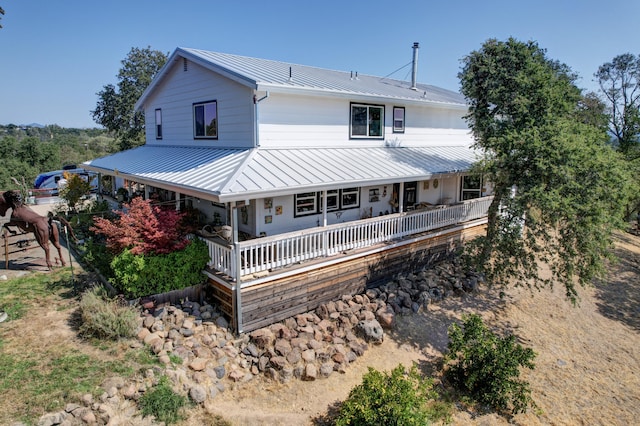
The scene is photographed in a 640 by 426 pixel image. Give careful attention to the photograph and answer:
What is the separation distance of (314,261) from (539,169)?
23.6 feet

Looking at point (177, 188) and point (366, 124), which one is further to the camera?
point (366, 124)

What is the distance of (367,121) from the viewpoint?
1564cm

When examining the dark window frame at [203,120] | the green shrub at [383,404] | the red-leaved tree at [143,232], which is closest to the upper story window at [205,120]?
the dark window frame at [203,120]

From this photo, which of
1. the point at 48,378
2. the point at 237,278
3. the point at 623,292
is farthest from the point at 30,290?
the point at 623,292

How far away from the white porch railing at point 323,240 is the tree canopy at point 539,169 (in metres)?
2.11

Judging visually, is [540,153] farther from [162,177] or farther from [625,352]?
[162,177]

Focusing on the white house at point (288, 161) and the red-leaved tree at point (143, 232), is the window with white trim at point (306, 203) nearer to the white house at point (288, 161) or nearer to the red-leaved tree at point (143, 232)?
the white house at point (288, 161)

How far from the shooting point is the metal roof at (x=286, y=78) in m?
12.5

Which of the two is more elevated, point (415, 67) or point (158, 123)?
point (415, 67)

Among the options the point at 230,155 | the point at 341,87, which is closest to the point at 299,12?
the point at 341,87

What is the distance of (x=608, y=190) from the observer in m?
10.8

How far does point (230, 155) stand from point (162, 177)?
2.24 metres

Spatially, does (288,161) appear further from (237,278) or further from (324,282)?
(237,278)

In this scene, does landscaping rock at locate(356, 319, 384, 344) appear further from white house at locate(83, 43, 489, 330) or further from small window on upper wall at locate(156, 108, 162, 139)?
small window on upper wall at locate(156, 108, 162, 139)
